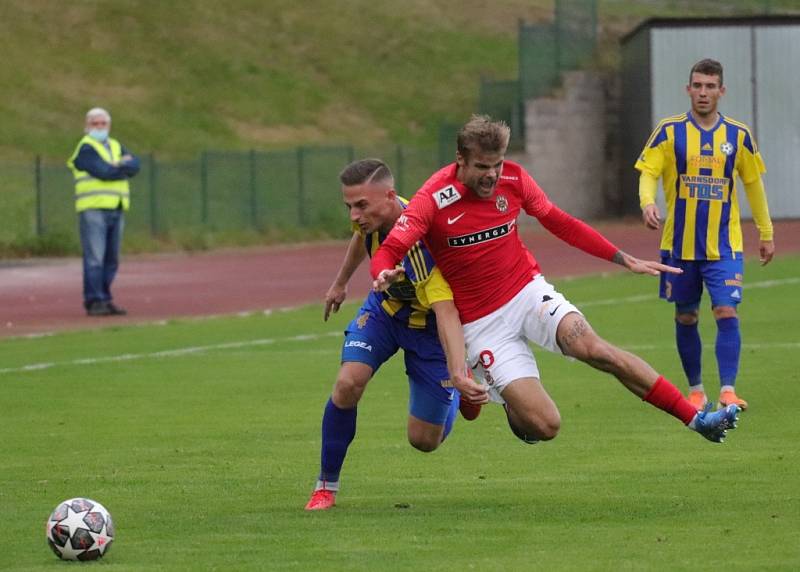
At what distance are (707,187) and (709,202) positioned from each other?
0.10 m

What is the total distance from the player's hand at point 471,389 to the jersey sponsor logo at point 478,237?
2.39 feet

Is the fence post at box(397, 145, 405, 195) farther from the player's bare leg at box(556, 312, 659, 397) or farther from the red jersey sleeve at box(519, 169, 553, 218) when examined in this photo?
the player's bare leg at box(556, 312, 659, 397)

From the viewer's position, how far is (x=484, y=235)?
27.1 feet

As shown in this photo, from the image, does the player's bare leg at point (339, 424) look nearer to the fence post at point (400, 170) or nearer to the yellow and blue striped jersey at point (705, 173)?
Result: the yellow and blue striped jersey at point (705, 173)

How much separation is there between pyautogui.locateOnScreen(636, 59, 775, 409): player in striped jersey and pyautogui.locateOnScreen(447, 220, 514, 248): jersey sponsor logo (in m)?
3.12

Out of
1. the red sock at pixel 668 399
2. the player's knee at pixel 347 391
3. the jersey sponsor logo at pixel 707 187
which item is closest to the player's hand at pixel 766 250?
the jersey sponsor logo at pixel 707 187

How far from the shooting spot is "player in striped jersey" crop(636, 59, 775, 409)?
11336 millimetres

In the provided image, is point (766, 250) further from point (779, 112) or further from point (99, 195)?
point (779, 112)

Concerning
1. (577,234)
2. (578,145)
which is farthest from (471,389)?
(578,145)

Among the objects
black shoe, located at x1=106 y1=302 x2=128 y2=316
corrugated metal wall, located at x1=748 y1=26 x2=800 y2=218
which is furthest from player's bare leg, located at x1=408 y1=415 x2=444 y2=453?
corrugated metal wall, located at x1=748 y1=26 x2=800 y2=218

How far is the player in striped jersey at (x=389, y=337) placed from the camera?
8.16 metres

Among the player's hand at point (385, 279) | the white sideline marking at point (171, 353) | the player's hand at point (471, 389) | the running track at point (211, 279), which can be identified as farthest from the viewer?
the running track at point (211, 279)

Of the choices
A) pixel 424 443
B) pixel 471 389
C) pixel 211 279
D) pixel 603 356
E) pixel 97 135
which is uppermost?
pixel 97 135

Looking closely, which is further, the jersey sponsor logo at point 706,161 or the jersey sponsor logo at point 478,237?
the jersey sponsor logo at point 706,161
